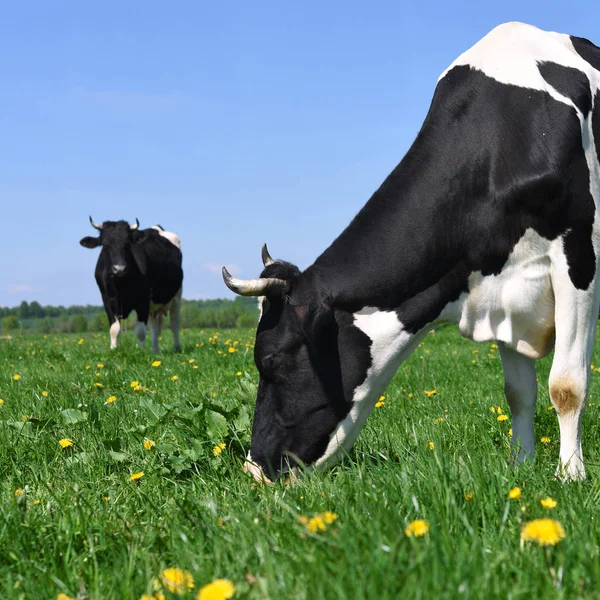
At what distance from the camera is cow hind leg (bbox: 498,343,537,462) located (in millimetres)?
4656

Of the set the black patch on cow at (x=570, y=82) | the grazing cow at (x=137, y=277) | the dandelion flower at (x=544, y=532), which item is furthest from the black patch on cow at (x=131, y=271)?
the dandelion flower at (x=544, y=532)

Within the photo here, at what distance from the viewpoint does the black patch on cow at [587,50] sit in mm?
4750

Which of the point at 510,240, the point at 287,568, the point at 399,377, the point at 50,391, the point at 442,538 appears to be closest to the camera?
the point at 287,568

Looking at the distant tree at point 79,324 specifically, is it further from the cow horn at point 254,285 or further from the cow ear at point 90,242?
the cow horn at point 254,285

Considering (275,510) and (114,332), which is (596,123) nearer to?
(275,510)

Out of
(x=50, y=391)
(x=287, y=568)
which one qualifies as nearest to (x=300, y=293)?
(x=287, y=568)

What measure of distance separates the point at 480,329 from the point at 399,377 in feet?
11.6

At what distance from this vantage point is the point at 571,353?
13.2 feet

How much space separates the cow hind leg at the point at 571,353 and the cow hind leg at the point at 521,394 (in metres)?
0.54

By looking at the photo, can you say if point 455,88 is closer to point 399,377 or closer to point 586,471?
point 586,471

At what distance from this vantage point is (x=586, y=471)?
3820 mm

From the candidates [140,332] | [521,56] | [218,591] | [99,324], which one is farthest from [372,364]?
[99,324]

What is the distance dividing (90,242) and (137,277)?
144 centimetres

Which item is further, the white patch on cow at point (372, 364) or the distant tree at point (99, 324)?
the distant tree at point (99, 324)
